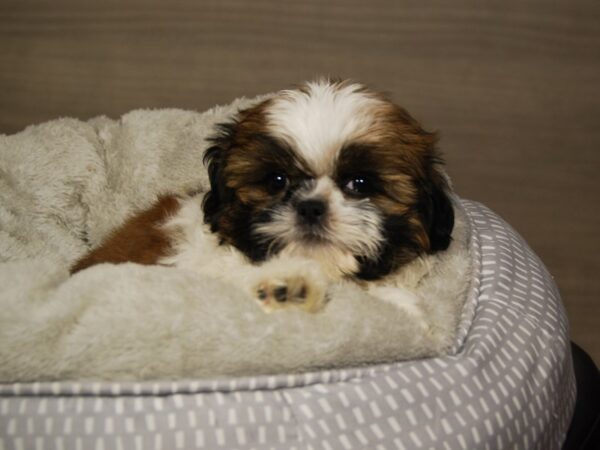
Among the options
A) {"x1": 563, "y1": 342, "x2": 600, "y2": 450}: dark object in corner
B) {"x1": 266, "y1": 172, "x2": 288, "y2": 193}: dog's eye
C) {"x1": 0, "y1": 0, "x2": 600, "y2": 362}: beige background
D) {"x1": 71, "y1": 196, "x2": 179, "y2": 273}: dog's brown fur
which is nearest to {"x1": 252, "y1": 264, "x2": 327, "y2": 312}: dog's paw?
{"x1": 266, "y1": 172, "x2": 288, "y2": 193}: dog's eye

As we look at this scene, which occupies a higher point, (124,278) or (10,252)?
(124,278)

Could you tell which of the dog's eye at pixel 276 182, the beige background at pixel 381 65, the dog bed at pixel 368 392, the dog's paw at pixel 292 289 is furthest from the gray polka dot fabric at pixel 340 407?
the beige background at pixel 381 65

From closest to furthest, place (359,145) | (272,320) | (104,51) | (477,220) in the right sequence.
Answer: (272,320) < (359,145) < (477,220) < (104,51)

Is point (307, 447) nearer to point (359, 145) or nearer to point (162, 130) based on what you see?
point (359, 145)

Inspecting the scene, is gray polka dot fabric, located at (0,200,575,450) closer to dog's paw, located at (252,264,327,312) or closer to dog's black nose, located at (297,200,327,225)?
dog's paw, located at (252,264,327,312)

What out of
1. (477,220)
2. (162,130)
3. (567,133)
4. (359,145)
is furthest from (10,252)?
(567,133)
